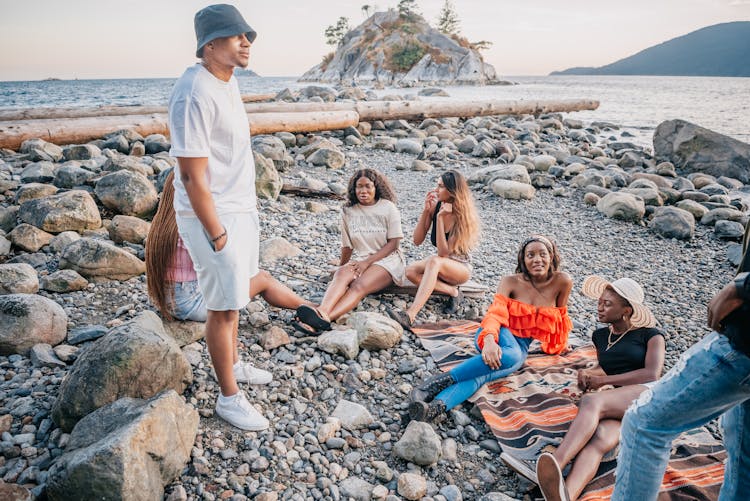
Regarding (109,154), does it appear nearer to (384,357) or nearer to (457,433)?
(384,357)

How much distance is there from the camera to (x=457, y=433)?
3.10m

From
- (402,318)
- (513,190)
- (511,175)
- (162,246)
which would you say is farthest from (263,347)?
(511,175)

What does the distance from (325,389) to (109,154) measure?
24.3 feet

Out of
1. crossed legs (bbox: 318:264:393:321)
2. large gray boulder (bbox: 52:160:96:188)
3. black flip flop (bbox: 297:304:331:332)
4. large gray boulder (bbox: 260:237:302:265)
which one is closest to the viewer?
black flip flop (bbox: 297:304:331:332)

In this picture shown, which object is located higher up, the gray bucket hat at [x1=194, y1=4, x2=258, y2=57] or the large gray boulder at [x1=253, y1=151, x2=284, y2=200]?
the gray bucket hat at [x1=194, y1=4, x2=258, y2=57]

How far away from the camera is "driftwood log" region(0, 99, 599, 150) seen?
35.0 feet

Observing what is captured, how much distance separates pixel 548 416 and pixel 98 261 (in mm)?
4098

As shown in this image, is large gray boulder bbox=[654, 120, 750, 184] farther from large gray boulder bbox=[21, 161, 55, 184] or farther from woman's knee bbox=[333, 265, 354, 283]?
large gray boulder bbox=[21, 161, 55, 184]

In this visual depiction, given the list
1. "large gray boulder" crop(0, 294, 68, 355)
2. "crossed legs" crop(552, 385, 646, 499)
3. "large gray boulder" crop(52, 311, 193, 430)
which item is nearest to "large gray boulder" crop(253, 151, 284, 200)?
"large gray boulder" crop(0, 294, 68, 355)

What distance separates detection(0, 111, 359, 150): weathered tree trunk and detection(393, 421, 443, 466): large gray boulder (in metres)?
10.1

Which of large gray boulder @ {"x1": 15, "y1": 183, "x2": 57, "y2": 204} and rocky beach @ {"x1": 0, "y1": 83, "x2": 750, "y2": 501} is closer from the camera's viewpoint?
rocky beach @ {"x1": 0, "y1": 83, "x2": 750, "y2": 501}

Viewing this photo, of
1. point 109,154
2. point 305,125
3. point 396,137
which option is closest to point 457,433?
point 109,154

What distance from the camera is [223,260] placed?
2.52 meters

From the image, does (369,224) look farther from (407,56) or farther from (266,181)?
(407,56)
